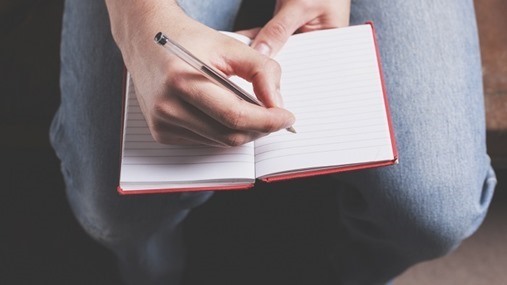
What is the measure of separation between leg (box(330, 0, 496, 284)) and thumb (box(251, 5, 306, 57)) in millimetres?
111

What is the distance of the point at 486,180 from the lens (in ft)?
2.45

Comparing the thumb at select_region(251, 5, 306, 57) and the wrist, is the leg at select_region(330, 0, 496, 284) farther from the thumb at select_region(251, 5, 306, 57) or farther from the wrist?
the wrist

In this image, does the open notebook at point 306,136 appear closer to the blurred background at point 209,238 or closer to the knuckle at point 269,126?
the knuckle at point 269,126

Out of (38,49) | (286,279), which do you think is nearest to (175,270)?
(286,279)

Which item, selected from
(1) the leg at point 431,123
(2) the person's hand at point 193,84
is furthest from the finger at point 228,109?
(1) the leg at point 431,123

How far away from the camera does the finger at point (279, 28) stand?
624 millimetres

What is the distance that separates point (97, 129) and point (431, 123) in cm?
40

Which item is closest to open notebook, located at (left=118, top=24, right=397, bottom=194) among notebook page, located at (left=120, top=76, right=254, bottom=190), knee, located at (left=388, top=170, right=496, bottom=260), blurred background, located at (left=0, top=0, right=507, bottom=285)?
notebook page, located at (left=120, top=76, right=254, bottom=190)

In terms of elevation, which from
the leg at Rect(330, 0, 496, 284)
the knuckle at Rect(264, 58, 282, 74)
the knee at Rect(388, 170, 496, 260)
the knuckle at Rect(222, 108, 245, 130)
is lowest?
the knee at Rect(388, 170, 496, 260)

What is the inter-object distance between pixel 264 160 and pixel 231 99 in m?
0.09

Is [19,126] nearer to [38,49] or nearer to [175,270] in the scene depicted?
[38,49]

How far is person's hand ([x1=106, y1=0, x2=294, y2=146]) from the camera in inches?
20.6

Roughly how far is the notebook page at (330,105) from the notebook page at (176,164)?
0.07 feet

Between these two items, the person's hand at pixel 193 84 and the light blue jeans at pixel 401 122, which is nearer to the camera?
the person's hand at pixel 193 84
